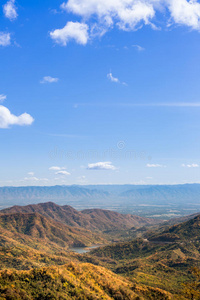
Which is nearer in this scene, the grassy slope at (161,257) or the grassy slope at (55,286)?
the grassy slope at (55,286)

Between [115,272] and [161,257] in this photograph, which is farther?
[161,257]

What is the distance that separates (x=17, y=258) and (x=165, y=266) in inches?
2739

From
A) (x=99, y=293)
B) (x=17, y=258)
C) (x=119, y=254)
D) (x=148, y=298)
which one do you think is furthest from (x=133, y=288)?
(x=119, y=254)

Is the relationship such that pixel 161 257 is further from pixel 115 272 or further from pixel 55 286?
pixel 55 286

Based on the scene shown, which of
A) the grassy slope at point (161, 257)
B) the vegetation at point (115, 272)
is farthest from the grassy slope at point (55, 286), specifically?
the grassy slope at point (161, 257)

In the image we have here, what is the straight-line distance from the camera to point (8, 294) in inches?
1423

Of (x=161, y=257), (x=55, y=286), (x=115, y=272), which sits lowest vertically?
(x=115, y=272)

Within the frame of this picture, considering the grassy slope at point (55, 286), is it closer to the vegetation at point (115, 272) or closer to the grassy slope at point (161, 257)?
the vegetation at point (115, 272)

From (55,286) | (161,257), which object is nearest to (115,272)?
(161,257)

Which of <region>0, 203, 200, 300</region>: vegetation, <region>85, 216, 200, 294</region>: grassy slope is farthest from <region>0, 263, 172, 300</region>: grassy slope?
<region>85, 216, 200, 294</region>: grassy slope

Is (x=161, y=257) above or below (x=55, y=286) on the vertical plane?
below

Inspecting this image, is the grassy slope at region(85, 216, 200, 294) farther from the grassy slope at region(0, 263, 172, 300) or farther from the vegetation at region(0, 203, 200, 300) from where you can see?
the grassy slope at region(0, 263, 172, 300)

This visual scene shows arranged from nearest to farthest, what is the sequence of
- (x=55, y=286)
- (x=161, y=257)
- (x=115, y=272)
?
(x=55, y=286) < (x=115, y=272) < (x=161, y=257)

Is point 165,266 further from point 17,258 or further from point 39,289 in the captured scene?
point 39,289
